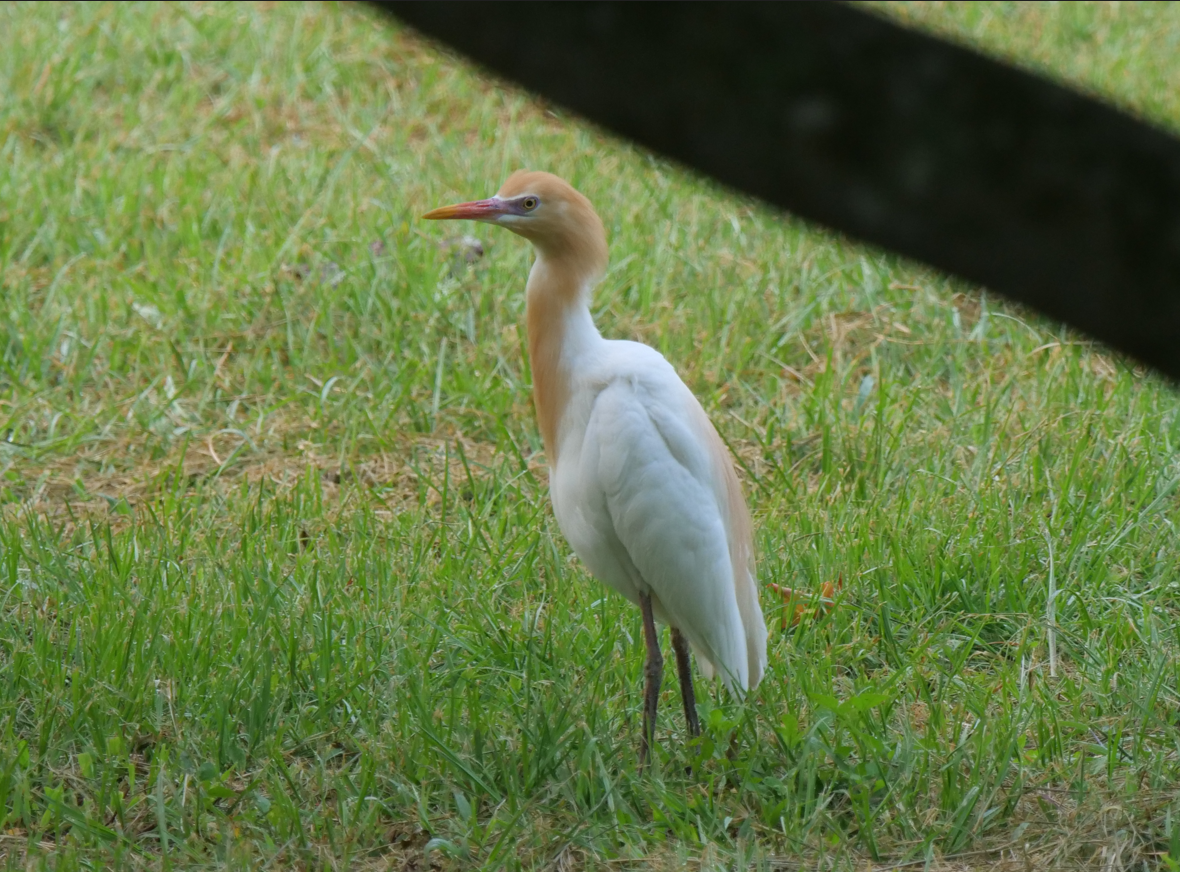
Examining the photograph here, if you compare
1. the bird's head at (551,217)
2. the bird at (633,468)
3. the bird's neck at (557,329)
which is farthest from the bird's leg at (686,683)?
the bird's head at (551,217)

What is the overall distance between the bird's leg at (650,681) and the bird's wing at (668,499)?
0.18ft

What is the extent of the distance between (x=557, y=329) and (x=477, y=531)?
→ 924 millimetres

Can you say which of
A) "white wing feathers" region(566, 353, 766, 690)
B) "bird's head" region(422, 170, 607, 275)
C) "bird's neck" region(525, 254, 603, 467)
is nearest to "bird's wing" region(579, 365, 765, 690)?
"white wing feathers" region(566, 353, 766, 690)

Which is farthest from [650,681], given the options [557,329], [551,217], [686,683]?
[551,217]

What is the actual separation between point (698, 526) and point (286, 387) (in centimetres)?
231

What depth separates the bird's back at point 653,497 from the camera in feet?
8.95

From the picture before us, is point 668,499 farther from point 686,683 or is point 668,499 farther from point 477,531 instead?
point 477,531

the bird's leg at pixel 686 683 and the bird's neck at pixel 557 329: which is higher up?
the bird's neck at pixel 557 329

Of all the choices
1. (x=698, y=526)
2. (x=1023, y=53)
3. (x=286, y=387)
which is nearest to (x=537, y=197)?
(x=698, y=526)

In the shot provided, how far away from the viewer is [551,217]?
9.47ft

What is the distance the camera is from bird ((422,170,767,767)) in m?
2.74

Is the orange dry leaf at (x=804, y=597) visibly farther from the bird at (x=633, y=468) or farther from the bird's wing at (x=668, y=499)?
the bird's wing at (x=668, y=499)

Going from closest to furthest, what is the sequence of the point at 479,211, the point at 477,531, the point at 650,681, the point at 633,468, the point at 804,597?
the point at 633,468 → the point at 650,681 → the point at 479,211 → the point at 804,597 → the point at 477,531

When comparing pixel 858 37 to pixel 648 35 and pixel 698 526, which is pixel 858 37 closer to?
pixel 648 35
